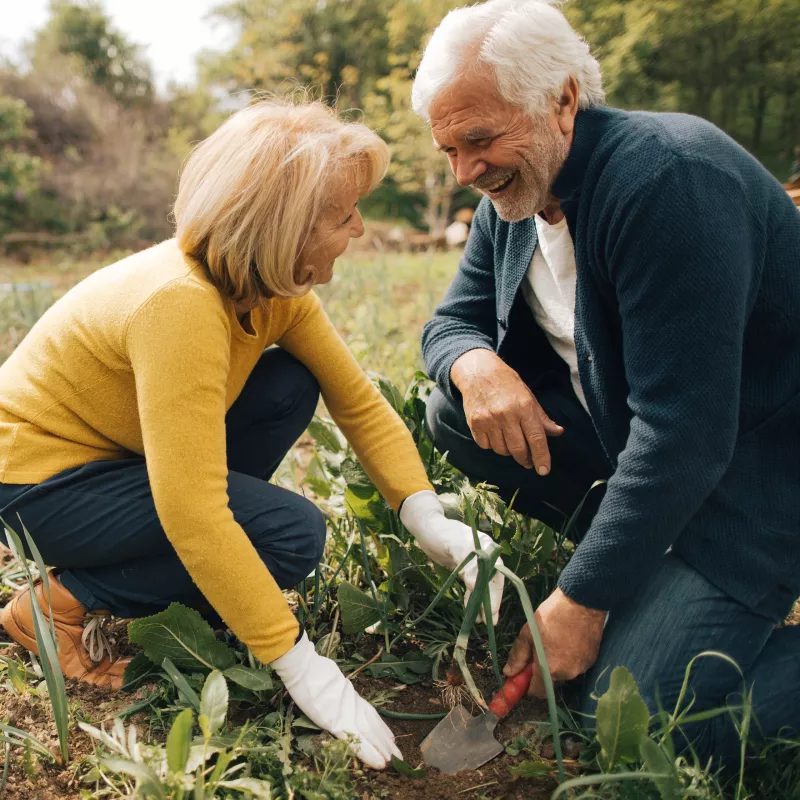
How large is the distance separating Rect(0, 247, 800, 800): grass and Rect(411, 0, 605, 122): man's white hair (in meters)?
0.70

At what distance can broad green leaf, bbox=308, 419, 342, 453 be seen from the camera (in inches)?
75.4

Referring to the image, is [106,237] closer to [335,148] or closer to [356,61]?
[356,61]

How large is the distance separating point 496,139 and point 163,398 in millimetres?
707

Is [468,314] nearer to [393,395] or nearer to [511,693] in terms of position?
[393,395]

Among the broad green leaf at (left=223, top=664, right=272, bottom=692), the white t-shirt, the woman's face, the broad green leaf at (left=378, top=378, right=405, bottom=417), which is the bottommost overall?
the broad green leaf at (left=223, top=664, right=272, bottom=692)

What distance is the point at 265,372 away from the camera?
5.47ft

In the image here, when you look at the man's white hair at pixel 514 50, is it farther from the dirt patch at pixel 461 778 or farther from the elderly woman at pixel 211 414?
the dirt patch at pixel 461 778

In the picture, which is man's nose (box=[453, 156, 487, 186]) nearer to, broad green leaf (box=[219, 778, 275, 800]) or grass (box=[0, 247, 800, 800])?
grass (box=[0, 247, 800, 800])

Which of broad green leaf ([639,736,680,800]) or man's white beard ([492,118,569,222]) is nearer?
broad green leaf ([639,736,680,800])

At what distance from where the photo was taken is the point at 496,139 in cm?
136

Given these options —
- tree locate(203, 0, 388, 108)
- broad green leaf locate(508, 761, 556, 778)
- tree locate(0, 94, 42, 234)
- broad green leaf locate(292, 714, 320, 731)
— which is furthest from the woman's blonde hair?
tree locate(203, 0, 388, 108)

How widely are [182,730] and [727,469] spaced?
0.97 m

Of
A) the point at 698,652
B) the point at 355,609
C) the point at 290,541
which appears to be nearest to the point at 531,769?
the point at 698,652

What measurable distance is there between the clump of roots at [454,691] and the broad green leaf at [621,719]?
313mm
